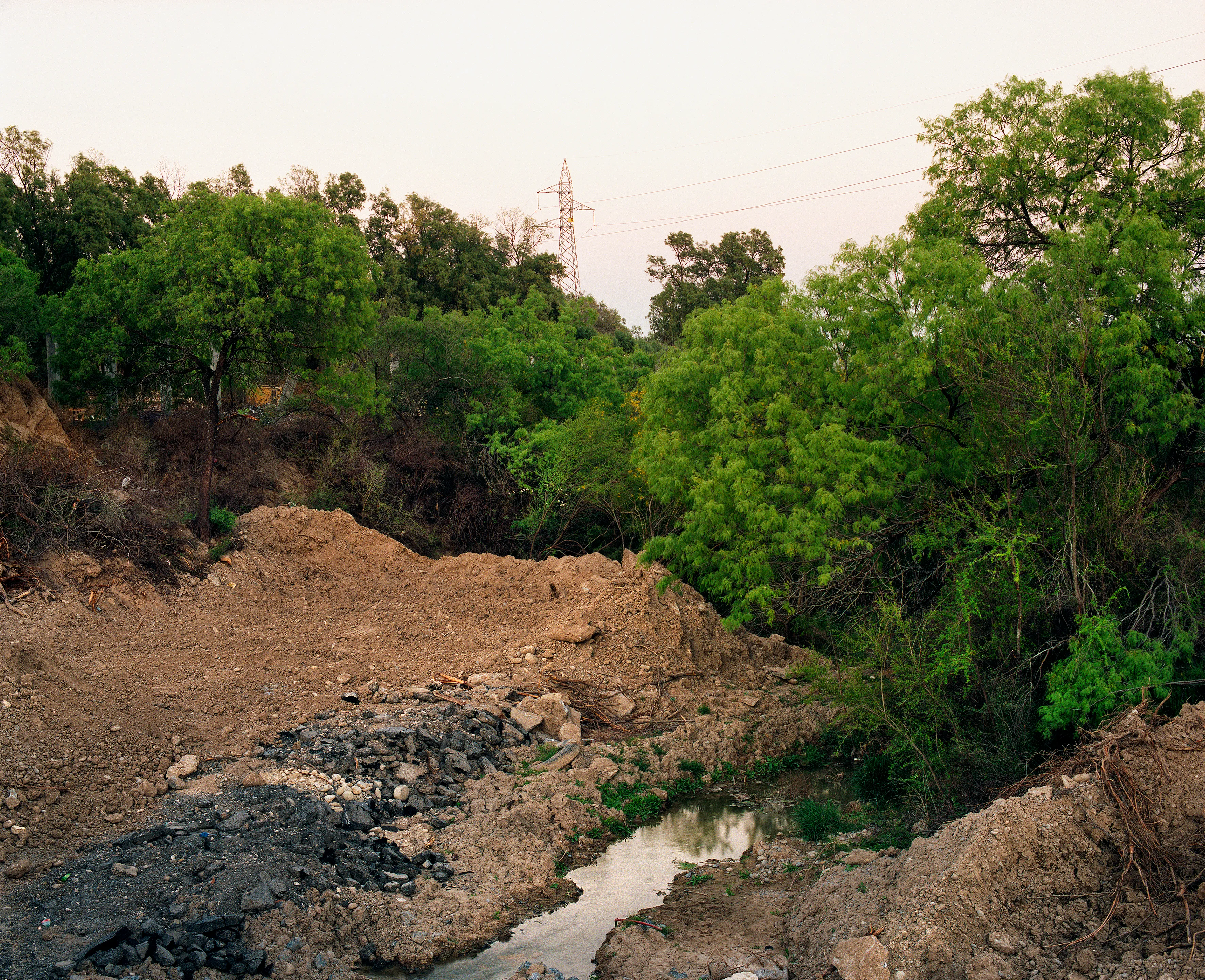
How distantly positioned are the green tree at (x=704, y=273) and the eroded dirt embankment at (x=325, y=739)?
25.8 m

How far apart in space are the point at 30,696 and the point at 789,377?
11548 mm

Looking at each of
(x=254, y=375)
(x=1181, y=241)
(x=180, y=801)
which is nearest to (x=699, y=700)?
(x=180, y=801)

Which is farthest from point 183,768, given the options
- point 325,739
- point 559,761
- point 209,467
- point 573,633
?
point 209,467

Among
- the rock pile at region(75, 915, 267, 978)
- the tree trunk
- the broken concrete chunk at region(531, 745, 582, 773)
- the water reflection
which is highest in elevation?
the tree trunk

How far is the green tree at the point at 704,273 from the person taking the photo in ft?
137

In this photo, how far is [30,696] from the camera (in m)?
11.4

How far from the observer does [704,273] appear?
4344 centimetres

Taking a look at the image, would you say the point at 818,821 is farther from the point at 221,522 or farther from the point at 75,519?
the point at 221,522

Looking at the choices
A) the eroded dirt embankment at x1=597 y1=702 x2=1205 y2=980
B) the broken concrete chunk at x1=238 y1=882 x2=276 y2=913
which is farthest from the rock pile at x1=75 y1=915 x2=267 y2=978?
the eroded dirt embankment at x1=597 y1=702 x2=1205 y2=980

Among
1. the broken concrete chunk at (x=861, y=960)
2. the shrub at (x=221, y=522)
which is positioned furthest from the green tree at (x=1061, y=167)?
the shrub at (x=221, y=522)

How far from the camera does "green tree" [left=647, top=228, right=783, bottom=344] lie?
4178 centimetres

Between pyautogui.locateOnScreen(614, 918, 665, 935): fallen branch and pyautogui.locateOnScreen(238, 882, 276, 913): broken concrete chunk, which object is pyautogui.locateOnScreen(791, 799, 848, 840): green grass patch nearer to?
pyautogui.locateOnScreen(614, 918, 665, 935): fallen branch

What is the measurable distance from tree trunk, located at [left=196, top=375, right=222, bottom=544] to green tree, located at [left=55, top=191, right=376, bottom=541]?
27 mm

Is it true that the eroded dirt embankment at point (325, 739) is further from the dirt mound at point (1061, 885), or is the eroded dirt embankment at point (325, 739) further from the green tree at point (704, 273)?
the green tree at point (704, 273)
